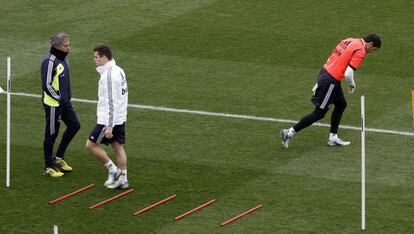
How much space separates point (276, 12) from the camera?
2994 cm

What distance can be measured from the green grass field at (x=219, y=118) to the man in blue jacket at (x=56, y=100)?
0.33 meters

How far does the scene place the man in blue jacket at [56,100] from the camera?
67.1 feet

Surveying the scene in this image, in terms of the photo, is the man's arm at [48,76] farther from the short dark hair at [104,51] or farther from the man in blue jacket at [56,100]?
the short dark hair at [104,51]

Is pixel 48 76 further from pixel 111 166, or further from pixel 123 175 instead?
pixel 123 175

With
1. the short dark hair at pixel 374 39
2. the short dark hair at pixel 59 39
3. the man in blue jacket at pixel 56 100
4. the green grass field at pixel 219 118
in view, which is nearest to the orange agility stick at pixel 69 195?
the green grass field at pixel 219 118

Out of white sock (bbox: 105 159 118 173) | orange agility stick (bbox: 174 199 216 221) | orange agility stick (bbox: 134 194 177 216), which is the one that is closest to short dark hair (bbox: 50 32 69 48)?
white sock (bbox: 105 159 118 173)

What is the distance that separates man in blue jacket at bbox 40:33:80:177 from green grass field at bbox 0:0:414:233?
0.33m

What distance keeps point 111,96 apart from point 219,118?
168 inches

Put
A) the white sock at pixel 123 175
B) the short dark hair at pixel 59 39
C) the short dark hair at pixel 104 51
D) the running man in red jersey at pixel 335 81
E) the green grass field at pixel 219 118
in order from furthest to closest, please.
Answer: the running man in red jersey at pixel 335 81 → the short dark hair at pixel 59 39 → the white sock at pixel 123 175 → the short dark hair at pixel 104 51 → the green grass field at pixel 219 118

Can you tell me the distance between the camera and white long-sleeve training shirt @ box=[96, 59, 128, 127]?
773 inches

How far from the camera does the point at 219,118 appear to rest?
2356cm

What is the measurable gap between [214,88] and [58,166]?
504cm

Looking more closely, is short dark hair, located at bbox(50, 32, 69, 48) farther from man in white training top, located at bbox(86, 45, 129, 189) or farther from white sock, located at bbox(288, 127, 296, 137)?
white sock, located at bbox(288, 127, 296, 137)

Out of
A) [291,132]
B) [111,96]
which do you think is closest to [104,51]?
[111,96]
